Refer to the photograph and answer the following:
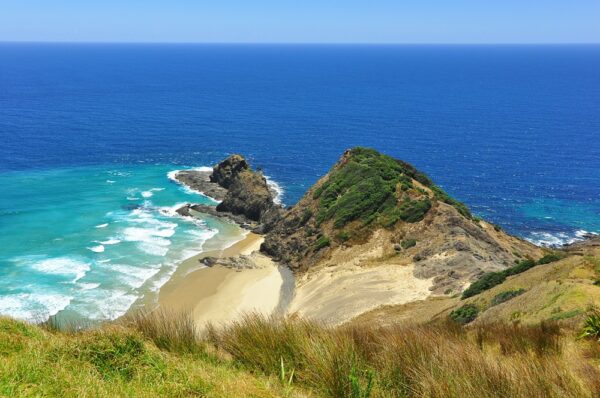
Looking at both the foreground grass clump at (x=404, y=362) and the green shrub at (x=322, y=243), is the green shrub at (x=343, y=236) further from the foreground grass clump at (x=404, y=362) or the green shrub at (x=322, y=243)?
the foreground grass clump at (x=404, y=362)

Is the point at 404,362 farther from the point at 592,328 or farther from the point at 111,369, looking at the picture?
the point at 592,328

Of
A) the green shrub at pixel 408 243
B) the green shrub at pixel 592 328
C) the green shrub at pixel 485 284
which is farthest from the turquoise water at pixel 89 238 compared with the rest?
the green shrub at pixel 592 328

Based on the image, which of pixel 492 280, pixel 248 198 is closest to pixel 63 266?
pixel 248 198

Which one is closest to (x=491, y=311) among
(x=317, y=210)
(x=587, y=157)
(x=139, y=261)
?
(x=317, y=210)

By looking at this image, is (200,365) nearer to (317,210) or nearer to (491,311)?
(491,311)

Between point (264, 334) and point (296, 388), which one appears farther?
point (264, 334)

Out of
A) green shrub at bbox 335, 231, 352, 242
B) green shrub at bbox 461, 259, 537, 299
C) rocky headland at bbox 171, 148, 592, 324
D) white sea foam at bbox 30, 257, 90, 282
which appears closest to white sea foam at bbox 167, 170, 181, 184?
rocky headland at bbox 171, 148, 592, 324
